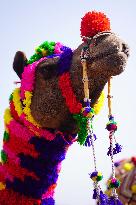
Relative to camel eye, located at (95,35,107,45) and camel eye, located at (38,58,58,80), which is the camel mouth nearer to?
camel eye, located at (95,35,107,45)

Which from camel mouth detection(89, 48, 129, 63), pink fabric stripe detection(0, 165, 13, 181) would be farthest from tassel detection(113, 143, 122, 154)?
pink fabric stripe detection(0, 165, 13, 181)

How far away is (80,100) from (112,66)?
510 millimetres

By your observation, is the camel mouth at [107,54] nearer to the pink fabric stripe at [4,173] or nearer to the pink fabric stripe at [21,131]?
the pink fabric stripe at [21,131]

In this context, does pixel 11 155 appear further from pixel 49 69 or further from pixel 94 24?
pixel 94 24

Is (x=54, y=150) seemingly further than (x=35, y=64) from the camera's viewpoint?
No

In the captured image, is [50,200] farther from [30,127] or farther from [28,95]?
[28,95]

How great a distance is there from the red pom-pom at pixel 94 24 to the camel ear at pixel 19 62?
0.77 metres

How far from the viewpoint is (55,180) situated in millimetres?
3867

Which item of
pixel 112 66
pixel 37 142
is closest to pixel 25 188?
pixel 37 142

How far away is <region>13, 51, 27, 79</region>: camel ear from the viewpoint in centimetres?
407

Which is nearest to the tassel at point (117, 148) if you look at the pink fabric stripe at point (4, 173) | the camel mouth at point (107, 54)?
the camel mouth at point (107, 54)

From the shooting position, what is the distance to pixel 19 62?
4.11m

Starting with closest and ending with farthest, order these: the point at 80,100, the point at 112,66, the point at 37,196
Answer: the point at 112,66
the point at 80,100
the point at 37,196

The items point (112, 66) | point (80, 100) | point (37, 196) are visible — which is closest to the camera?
point (112, 66)
